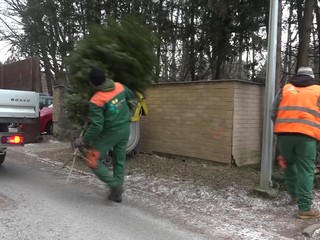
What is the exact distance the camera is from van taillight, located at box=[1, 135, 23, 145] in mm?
6617

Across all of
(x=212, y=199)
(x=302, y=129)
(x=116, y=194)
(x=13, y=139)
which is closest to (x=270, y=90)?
(x=302, y=129)

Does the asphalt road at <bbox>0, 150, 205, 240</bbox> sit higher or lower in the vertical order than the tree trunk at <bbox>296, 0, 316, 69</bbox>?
lower

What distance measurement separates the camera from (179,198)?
19.4ft

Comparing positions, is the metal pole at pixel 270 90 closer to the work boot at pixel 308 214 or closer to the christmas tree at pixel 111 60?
the work boot at pixel 308 214

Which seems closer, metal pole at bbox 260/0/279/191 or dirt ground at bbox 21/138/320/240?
dirt ground at bbox 21/138/320/240

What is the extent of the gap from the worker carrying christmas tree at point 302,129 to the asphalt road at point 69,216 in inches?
57.2

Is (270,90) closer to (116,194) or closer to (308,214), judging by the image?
(308,214)

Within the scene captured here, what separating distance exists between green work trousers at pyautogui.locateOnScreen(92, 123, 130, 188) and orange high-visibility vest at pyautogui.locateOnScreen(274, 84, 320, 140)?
80.8 inches

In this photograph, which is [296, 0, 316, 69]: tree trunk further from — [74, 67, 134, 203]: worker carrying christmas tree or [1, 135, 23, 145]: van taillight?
[1, 135, 23, 145]: van taillight

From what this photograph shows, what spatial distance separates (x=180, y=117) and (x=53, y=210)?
4.01m

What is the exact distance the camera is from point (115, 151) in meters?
5.60

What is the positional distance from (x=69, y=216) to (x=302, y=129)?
3.00 meters

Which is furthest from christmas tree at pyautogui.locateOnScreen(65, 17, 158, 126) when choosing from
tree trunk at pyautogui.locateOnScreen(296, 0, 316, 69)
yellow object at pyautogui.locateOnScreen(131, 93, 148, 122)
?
tree trunk at pyautogui.locateOnScreen(296, 0, 316, 69)

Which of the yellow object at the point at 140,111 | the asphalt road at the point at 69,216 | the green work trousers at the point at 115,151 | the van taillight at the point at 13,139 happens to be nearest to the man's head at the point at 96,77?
the green work trousers at the point at 115,151
